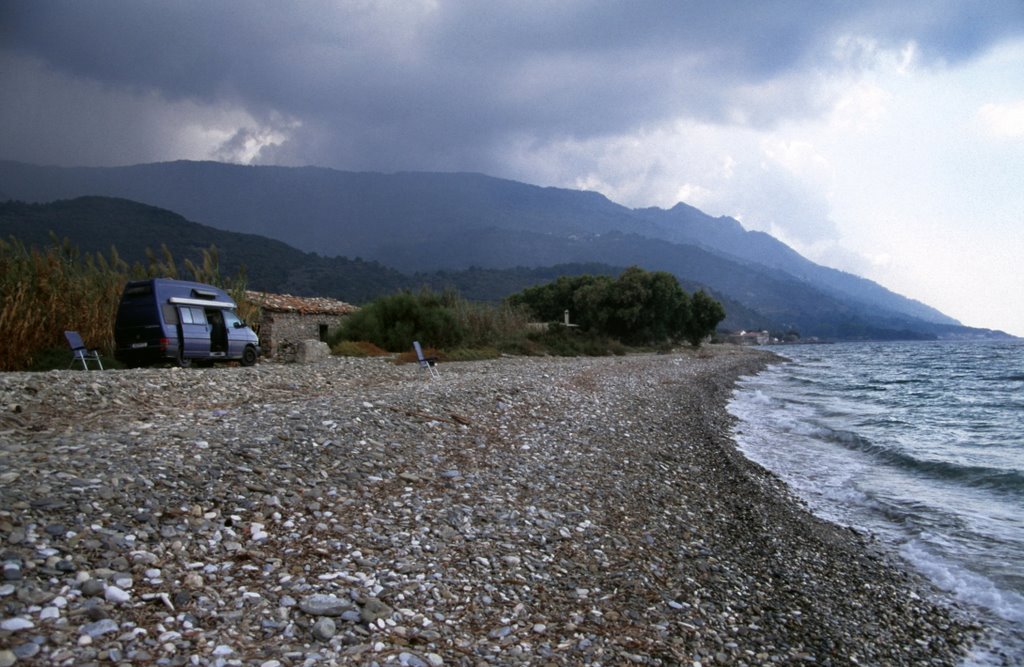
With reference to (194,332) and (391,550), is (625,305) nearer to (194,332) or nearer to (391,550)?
Answer: (194,332)

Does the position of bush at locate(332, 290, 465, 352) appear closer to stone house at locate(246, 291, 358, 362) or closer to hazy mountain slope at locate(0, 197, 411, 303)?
stone house at locate(246, 291, 358, 362)

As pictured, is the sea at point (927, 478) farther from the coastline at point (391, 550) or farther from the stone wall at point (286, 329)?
the stone wall at point (286, 329)

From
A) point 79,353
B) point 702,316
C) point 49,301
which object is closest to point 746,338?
point 702,316

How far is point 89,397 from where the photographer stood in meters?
9.41

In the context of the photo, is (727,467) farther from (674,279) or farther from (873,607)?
(674,279)

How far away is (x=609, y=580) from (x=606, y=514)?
179 centimetres

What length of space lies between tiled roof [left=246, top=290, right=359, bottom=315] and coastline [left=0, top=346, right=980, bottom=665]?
19.0 metres

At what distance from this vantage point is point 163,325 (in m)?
16.2

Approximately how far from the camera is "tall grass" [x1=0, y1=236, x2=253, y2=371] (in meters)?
15.9

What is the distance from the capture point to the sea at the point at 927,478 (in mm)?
7051

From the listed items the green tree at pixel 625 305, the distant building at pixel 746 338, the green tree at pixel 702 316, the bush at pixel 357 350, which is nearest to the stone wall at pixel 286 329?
the bush at pixel 357 350

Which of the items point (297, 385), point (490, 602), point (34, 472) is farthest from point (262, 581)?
point (297, 385)

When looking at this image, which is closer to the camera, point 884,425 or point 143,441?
point 143,441

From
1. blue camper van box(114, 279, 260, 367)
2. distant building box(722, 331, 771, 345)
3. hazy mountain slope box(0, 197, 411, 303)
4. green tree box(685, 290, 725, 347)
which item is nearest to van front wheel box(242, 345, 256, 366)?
blue camper van box(114, 279, 260, 367)
